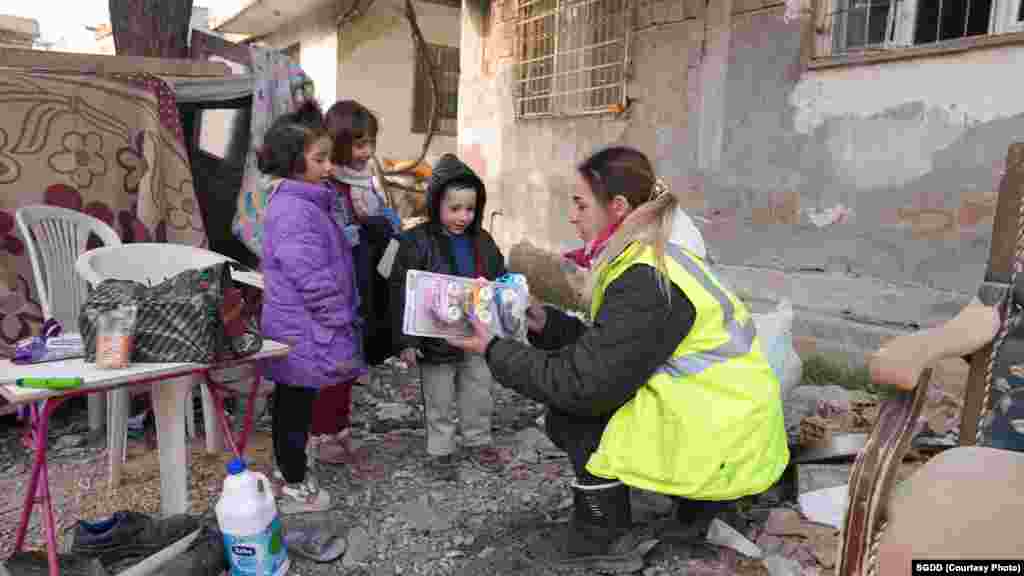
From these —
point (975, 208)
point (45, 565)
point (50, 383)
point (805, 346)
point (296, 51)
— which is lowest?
point (45, 565)

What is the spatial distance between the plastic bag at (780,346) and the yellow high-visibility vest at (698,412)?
83cm

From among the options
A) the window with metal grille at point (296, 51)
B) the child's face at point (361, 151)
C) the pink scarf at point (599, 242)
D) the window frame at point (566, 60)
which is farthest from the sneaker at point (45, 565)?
the window with metal grille at point (296, 51)

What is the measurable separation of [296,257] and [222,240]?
2.09 m

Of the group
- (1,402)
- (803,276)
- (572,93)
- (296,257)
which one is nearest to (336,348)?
(296,257)

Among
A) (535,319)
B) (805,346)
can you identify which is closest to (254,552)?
(535,319)

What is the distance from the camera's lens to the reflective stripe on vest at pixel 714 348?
207 centimetres

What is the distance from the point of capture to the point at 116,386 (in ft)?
6.14

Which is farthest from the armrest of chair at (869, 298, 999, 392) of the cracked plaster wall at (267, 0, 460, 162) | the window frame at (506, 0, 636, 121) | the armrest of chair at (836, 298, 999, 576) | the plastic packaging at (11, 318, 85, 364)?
the cracked plaster wall at (267, 0, 460, 162)

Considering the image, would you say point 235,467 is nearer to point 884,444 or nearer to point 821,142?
point 884,444

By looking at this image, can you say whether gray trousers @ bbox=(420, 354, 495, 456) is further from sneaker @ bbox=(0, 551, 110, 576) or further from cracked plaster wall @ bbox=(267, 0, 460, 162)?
cracked plaster wall @ bbox=(267, 0, 460, 162)

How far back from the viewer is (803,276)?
4152 millimetres

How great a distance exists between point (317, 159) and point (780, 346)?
2.12 meters

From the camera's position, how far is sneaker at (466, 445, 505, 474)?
310cm

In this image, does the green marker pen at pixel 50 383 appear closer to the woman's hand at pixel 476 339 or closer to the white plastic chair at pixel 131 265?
the white plastic chair at pixel 131 265
